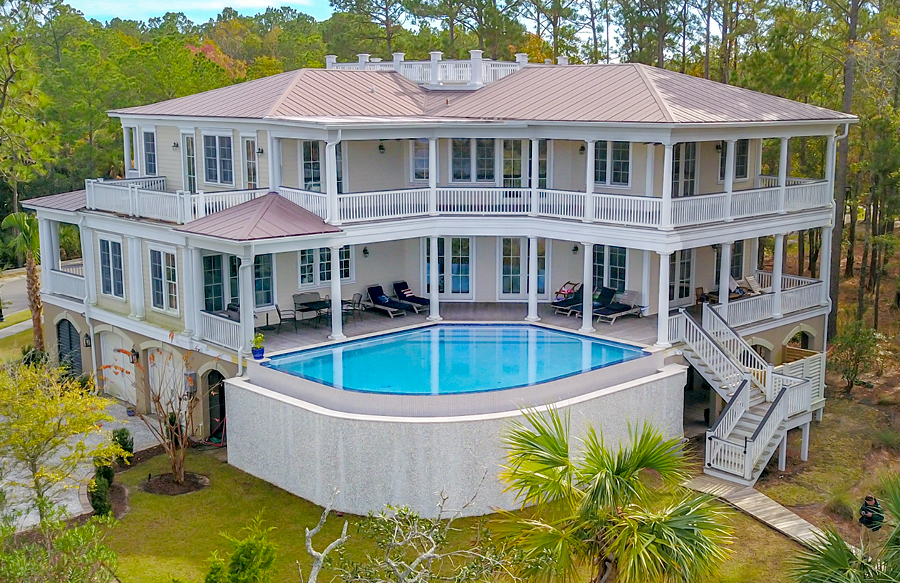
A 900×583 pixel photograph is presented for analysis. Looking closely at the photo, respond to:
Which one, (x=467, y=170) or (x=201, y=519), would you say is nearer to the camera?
(x=201, y=519)

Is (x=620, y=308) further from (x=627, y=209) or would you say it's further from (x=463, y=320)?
(x=463, y=320)

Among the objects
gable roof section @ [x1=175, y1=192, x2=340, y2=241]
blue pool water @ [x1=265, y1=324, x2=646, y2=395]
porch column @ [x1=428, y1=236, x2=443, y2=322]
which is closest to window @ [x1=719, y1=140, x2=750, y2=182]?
blue pool water @ [x1=265, y1=324, x2=646, y2=395]

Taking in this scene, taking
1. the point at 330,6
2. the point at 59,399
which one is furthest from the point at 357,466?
the point at 330,6

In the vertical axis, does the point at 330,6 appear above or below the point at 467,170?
above

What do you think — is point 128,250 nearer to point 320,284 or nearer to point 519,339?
point 320,284

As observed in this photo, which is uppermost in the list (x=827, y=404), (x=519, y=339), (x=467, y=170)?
(x=467, y=170)

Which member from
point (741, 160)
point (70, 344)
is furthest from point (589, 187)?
point (70, 344)
